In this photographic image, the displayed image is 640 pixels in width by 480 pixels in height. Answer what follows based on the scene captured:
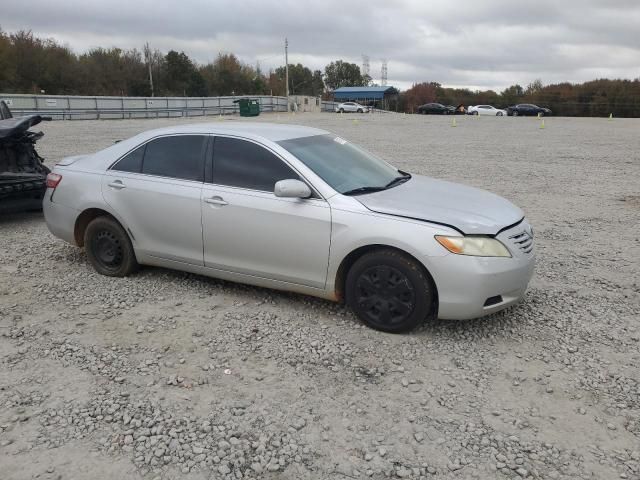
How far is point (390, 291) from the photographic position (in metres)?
4.12

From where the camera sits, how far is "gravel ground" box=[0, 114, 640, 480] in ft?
9.39

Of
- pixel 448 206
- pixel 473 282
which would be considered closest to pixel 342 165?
pixel 448 206

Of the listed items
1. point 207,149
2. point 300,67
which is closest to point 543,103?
point 300,67

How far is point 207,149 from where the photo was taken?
4.97 metres

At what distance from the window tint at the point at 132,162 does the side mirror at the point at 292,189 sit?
66.9 inches

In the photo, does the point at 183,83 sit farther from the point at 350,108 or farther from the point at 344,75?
the point at 344,75

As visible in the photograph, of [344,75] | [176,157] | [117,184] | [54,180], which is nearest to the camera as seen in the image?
[176,157]

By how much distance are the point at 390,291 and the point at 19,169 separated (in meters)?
6.09

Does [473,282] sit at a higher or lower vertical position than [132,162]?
lower

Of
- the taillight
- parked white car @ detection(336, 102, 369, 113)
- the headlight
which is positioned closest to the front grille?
the headlight

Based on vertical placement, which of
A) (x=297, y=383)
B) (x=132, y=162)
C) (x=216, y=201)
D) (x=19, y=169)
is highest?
(x=132, y=162)

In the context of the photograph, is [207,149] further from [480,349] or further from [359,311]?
[480,349]

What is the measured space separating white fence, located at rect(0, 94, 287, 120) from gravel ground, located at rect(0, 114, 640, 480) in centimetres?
3261

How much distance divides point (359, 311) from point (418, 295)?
1.71ft
